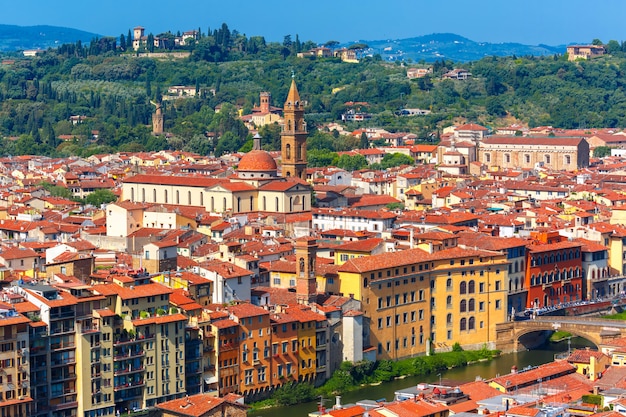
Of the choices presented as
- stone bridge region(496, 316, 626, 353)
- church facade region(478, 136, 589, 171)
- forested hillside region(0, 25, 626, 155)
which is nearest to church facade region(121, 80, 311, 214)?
stone bridge region(496, 316, 626, 353)

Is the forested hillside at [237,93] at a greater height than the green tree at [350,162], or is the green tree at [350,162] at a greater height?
the forested hillside at [237,93]

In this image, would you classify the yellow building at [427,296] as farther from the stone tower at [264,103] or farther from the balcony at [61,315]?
the stone tower at [264,103]

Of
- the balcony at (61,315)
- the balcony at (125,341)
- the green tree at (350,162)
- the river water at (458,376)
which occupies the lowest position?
the river water at (458,376)

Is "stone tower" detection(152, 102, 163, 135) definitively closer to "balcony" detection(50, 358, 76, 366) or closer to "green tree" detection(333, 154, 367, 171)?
"green tree" detection(333, 154, 367, 171)

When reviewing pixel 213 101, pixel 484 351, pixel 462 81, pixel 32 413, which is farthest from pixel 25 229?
pixel 462 81

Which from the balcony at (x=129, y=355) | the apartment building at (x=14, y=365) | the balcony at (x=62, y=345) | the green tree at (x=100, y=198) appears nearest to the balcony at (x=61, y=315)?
the balcony at (x=62, y=345)

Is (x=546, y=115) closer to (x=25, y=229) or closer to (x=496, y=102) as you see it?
(x=496, y=102)

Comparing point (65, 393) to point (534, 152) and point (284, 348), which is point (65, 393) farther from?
point (534, 152)
